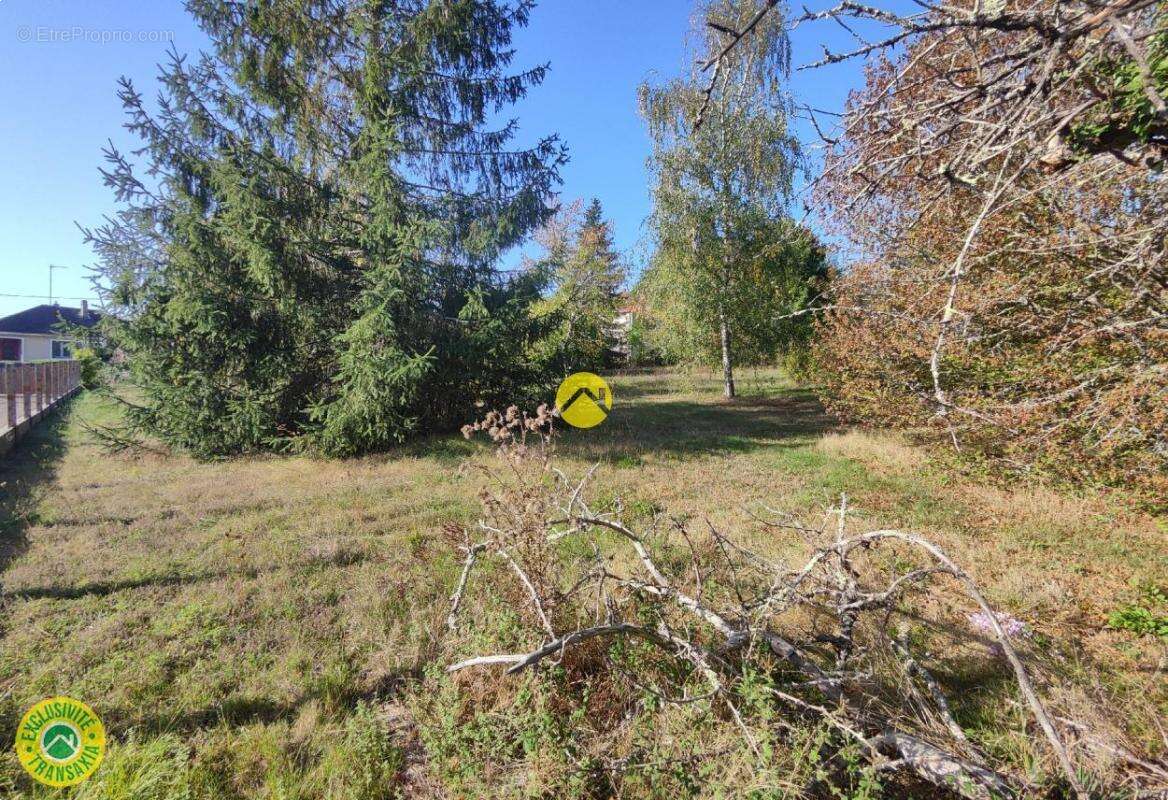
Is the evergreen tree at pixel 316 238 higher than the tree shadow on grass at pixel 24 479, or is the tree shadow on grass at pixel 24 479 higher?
the evergreen tree at pixel 316 238

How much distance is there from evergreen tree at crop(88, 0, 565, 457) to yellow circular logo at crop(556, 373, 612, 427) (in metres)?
2.53

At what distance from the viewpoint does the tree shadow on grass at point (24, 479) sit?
4.87 meters

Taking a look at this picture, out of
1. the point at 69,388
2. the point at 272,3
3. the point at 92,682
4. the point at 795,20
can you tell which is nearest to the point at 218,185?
the point at 272,3

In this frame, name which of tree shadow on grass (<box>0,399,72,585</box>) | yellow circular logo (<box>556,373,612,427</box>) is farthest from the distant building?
tree shadow on grass (<box>0,399,72,585</box>)

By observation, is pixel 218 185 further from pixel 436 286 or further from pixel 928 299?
pixel 928 299

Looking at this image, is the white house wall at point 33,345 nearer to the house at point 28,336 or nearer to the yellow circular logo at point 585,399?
the house at point 28,336

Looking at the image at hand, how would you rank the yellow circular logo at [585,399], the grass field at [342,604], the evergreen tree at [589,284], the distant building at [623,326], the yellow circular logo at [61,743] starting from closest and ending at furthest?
the yellow circular logo at [61,743]
the grass field at [342,604]
the yellow circular logo at [585,399]
the evergreen tree at [589,284]
the distant building at [623,326]

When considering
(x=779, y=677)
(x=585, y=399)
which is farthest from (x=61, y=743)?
(x=585, y=399)

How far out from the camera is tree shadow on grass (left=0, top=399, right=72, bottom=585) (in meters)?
4.87

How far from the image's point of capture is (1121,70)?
71.9 inches

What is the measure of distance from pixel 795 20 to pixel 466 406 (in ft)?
32.4

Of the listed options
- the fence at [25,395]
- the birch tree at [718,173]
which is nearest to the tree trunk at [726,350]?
the birch tree at [718,173]

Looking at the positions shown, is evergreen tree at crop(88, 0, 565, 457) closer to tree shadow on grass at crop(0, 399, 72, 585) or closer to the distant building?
tree shadow on grass at crop(0, 399, 72, 585)

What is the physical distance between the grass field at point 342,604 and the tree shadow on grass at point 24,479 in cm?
5
